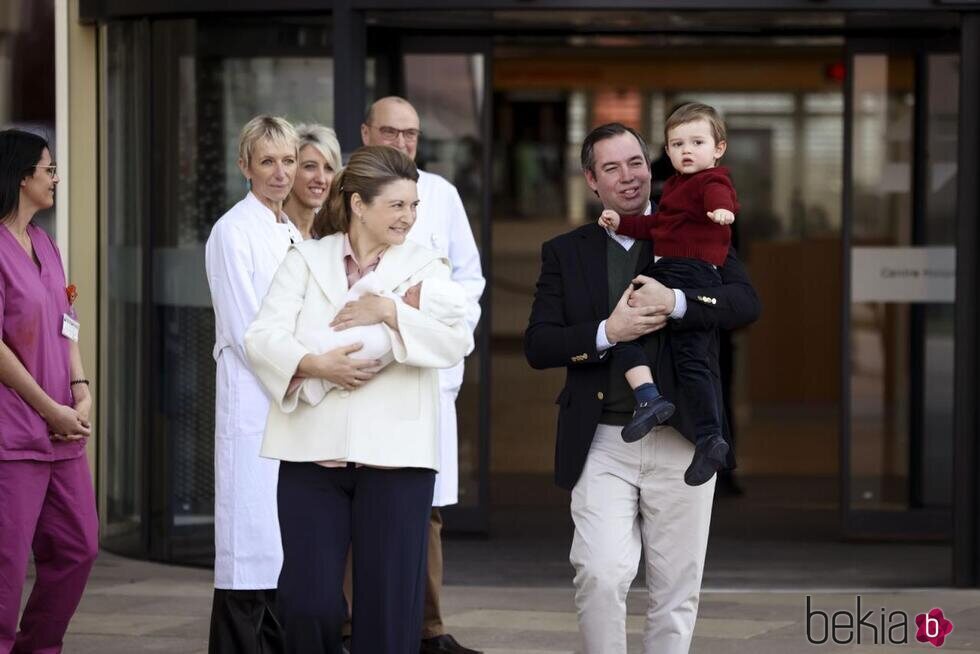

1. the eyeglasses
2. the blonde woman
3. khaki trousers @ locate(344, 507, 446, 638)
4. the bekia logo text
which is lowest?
the bekia logo text

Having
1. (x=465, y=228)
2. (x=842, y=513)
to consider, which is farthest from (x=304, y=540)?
(x=842, y=513)

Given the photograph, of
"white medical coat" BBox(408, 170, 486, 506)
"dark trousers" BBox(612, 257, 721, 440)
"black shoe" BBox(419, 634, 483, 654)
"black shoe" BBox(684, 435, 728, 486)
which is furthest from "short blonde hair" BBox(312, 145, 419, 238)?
"black shoe" BBox(419, 634, 483, 654)

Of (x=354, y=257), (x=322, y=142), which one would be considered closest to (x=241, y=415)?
(x=322, y=142)

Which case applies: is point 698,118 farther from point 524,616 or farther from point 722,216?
point 524,616

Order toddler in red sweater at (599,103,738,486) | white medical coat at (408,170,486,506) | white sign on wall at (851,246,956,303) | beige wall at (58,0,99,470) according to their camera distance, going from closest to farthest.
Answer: toddler in red sweater at (599,103,738,486) < white medical coat at (408,170,486,506) < beige wall at (58,0,99,470) < white sign on wall at (851,246,956,303)

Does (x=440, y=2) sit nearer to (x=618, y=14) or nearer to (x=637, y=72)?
(x=618, y=14)

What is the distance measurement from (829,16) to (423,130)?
80.3 inches

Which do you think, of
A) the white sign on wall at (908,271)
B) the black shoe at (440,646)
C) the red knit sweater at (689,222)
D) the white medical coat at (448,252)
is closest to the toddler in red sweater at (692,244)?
the red knit sweater at (689,222)

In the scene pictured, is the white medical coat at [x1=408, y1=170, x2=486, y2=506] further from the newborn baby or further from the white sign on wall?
the white sign on wall

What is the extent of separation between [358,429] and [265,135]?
4.99 feet

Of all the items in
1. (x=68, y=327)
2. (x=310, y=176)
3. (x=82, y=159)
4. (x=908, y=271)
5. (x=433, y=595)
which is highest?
(x=82, y=159)

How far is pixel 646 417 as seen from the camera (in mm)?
4598

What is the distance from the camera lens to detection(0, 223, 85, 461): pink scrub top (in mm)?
5152

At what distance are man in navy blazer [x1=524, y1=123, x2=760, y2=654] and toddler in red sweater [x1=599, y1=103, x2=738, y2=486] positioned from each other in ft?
0.17
